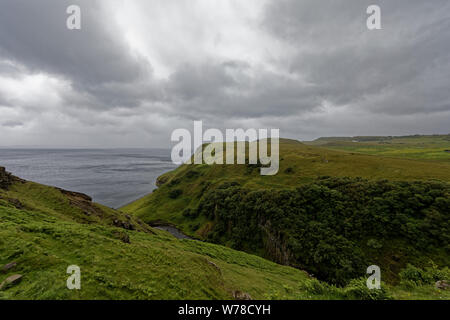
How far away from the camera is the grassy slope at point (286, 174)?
5316 centimetres

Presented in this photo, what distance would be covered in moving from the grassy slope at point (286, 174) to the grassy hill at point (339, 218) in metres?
0.41

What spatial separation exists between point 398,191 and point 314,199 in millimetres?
18020

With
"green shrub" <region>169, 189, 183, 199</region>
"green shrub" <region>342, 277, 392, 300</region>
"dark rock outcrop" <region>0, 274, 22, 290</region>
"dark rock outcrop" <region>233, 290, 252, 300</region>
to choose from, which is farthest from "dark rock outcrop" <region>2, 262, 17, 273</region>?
"green shrub" <region>169, 189, 183, 199</region>

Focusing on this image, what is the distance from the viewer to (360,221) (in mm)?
37781

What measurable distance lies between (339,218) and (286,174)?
33.3 metres

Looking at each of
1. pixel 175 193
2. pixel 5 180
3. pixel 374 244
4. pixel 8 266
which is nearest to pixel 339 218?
pixel 374 244

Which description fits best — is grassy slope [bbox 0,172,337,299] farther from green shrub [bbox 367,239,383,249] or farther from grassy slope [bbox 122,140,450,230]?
grassy slope [bbox 122,140,450,230]

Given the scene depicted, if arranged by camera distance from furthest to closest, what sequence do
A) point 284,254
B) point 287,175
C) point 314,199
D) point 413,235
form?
point 287,175 → point 314,199 → point 284,254 → point 413,235

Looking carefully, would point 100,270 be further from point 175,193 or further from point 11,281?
point 175,193

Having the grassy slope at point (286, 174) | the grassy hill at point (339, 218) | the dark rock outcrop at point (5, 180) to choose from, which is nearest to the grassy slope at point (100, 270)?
the dark rock outcrop at point (5, 180)

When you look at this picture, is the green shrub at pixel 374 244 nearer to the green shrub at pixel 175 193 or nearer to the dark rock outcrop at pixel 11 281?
the dark rock outcrop at pixel 11 281

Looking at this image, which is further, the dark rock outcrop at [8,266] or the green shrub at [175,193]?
the green shrub at [175,193]
